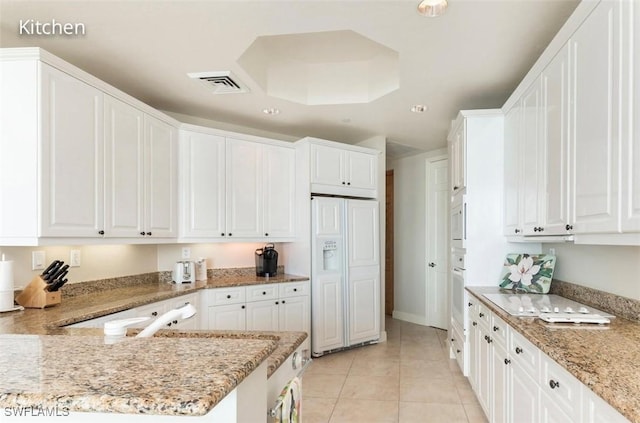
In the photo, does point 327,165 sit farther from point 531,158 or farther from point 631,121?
point 631,121

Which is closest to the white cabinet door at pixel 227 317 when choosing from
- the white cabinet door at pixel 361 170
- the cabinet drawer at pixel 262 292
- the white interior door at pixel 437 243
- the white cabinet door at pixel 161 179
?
the cabinet drawer at pixel 262 292

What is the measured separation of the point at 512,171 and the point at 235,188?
8.36 ft

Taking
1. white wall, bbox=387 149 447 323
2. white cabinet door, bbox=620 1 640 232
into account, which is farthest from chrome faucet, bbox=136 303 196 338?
white wall, bbox=387 149 447 323

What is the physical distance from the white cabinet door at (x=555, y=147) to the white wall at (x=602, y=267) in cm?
33

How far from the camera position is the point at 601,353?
1.33 metres

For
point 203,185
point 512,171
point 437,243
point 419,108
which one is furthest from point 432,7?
point 437,243

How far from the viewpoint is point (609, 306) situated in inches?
79.7

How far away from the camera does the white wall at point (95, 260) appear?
7.72 feet

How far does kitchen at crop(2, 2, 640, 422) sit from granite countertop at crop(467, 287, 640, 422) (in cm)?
33

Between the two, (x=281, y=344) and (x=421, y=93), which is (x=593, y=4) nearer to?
(x=421, y=93)

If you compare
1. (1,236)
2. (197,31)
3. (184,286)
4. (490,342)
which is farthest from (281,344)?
(184,286)

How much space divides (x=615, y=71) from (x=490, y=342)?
5.39ft

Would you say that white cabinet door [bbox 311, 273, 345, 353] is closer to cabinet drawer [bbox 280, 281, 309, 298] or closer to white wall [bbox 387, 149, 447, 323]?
cabinet drawer [bbox 280, 281, 309, 298]

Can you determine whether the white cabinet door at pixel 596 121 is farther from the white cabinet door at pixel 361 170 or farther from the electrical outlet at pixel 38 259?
the electrical outlet at pixel 38 259
